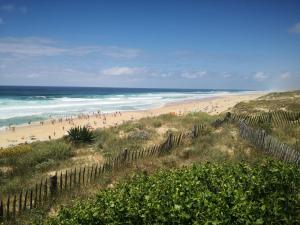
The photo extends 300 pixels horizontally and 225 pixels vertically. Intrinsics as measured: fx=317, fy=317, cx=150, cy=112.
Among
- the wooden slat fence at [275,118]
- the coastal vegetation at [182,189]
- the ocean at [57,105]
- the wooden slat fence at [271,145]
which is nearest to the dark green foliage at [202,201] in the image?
the coastal vegetation at [182,189]

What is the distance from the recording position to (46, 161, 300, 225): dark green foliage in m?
5.15

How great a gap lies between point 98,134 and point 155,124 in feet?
15.9

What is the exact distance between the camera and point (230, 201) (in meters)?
5.71

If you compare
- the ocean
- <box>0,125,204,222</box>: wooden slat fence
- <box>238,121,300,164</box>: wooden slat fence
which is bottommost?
the ocean

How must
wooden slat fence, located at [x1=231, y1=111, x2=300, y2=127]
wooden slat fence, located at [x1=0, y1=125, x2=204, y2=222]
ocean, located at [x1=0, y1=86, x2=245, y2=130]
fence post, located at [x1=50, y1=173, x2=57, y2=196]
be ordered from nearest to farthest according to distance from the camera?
wooden slat fence, located at [x1=0, y1=125, x2=204, y2=222], fence post, located at [x1=50, y1=173, x2=57, y2=196], wooden slat fence, located at [x1=231, y1=111, x2=300, y2=127], ocean, located at [x1=0, y1=86, x2=245, y2=130]

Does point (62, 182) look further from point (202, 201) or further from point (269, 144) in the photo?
point (269, 144)

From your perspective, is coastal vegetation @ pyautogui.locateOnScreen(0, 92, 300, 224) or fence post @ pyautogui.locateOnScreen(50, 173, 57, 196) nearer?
coastal vegetation @ pyautogui.locateOnScreen(0, 92, 300, 224)

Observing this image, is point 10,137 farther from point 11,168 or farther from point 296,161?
point 296,161

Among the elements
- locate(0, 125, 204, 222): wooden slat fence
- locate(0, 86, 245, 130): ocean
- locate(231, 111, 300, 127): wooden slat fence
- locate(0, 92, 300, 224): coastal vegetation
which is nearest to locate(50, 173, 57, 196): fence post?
locate(0, 125, 204, 222): wooden slat fence

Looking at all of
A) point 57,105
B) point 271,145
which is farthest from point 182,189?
point 57,105

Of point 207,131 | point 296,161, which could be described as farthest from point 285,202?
point 207,131

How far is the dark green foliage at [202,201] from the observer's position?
203 inches

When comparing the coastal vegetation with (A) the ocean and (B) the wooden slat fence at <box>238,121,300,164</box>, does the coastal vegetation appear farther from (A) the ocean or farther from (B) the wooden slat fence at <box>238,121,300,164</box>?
(A) the ocean

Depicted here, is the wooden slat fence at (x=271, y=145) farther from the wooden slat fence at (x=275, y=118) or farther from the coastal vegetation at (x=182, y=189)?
the wooden slat fence at (x=275, y=118)
